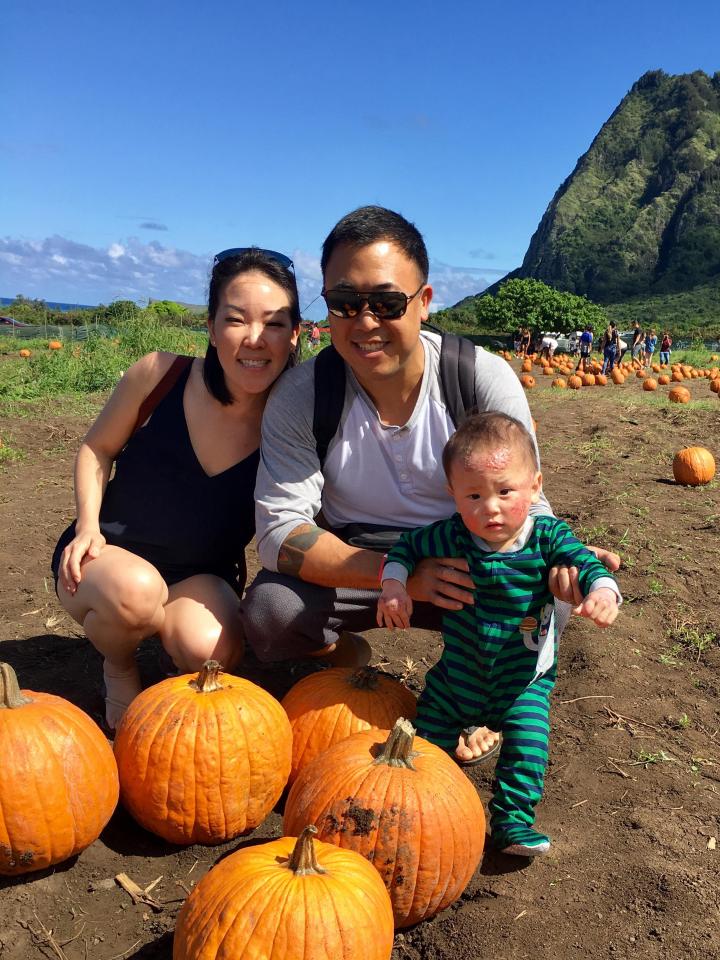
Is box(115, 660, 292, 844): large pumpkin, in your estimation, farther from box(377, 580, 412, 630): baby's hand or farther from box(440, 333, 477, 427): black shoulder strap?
box(440, 333, 477, 427): black shoulder strap

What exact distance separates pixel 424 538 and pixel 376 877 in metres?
1.17

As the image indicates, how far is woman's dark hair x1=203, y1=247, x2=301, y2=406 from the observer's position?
3.19 m

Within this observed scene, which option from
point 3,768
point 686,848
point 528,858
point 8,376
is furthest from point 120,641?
point 8,376

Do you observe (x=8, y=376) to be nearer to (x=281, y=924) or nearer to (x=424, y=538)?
(x=424, y=538)

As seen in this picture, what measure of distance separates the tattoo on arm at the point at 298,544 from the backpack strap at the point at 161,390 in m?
0.91

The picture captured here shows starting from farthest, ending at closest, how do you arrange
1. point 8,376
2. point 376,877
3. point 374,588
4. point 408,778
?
1. point 8,376
2. point 374,588
3. point 408,778
4. point 376,877

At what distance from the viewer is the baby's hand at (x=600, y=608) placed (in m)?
2.26

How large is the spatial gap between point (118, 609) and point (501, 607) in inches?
55.8

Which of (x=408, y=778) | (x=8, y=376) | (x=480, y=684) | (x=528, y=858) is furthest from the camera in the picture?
(x=8, y=376)

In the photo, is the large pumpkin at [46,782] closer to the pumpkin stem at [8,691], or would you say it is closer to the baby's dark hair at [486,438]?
the pumpkin stem at [8,691]

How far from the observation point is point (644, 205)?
145 m

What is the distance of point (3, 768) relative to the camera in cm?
222

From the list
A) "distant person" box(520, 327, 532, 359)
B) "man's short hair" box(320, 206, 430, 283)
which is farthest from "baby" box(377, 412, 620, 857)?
"distant person" box(520, 327, 532, 359)

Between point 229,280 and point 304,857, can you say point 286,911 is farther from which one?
point 229,280
